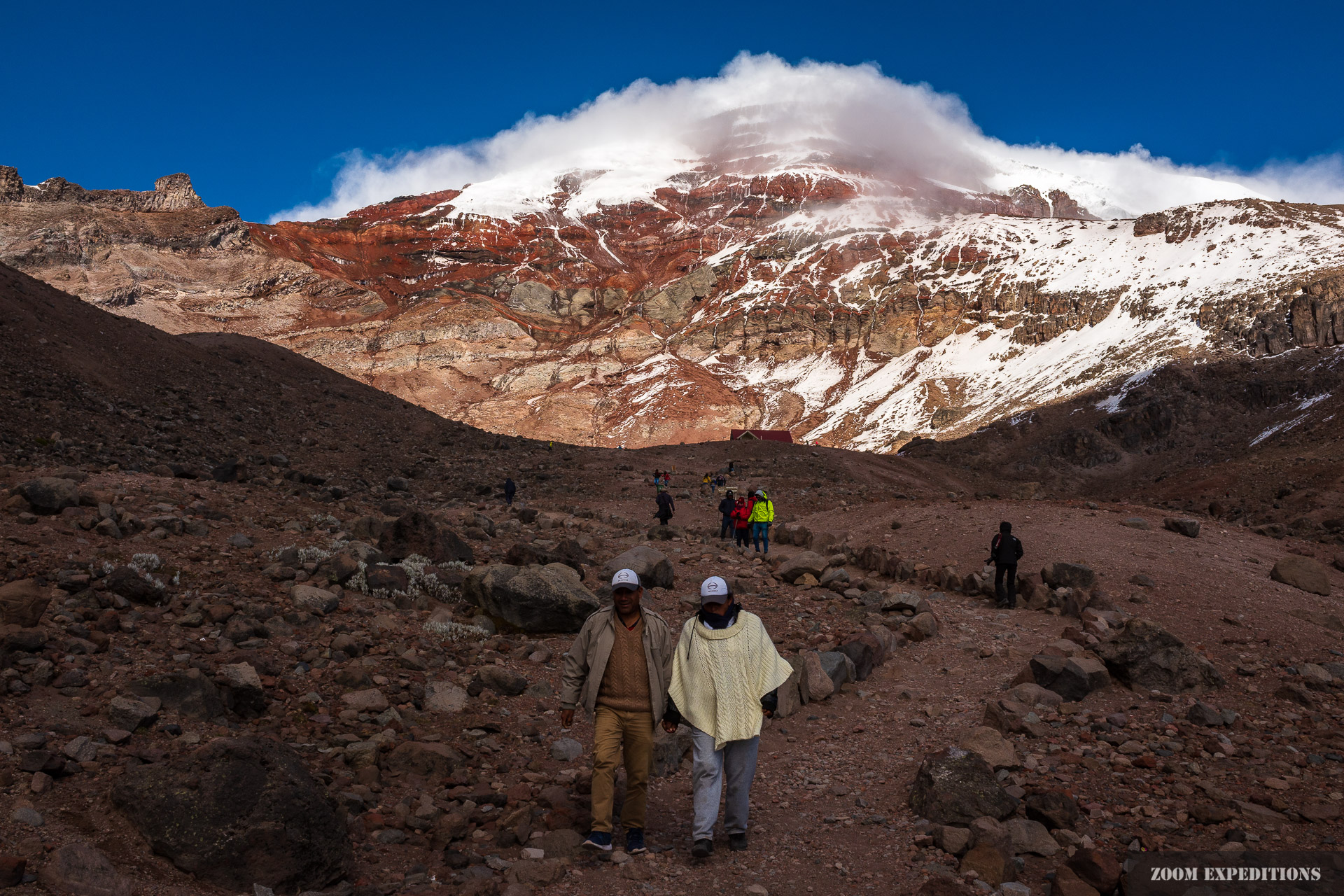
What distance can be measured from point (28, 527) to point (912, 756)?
28.8 ft

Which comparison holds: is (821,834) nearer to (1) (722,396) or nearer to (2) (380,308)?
(1) (722,396)

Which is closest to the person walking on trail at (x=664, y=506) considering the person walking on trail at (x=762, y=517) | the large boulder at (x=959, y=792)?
the person walking on trail at (x=762, y=517)

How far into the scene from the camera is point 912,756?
6.97 meters

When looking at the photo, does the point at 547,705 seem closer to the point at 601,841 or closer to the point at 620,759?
the point at 620,759

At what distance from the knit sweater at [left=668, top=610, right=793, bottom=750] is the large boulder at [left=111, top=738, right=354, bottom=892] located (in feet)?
7.45

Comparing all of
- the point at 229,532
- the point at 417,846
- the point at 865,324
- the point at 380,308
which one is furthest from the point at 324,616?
the point at 380,308

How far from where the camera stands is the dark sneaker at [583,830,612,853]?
5.19 meters

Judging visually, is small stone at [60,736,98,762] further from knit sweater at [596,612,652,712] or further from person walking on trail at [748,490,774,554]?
person walking on trail at [748,490,774,554]

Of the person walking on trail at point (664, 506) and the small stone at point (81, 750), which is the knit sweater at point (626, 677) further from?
the person walking on trail at point (664, 506)

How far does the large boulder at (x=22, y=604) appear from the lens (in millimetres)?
6223

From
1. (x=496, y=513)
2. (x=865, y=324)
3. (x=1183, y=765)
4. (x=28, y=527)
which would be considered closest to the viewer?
(x=1183, y=765)

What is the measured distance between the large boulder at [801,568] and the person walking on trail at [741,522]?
14.0 ft

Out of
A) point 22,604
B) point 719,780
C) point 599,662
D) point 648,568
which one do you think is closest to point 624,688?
point 599,662

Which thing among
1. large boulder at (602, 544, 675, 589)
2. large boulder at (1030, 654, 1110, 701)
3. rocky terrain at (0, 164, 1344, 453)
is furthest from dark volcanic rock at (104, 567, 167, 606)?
rocky terrain at (0, 164, 1344, 453)
